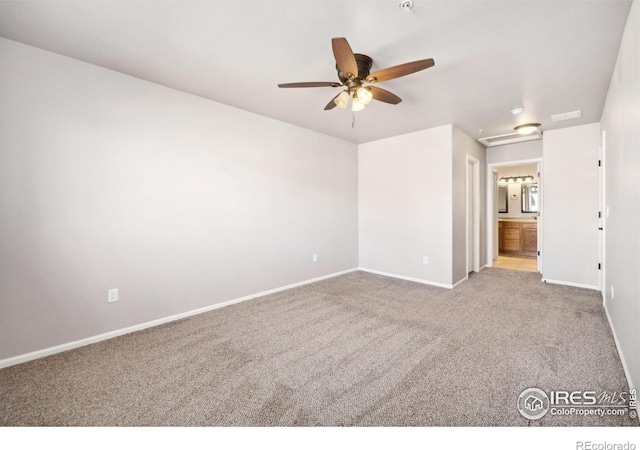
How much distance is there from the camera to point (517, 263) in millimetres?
5949

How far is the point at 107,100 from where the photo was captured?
8.39 ft

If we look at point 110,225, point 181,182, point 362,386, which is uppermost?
point 181,182

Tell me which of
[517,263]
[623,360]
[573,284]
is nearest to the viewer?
[623,360]

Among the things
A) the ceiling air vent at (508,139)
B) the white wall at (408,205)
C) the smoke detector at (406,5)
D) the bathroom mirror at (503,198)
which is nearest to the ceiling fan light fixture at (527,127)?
the ceiling air vent at (508,139)

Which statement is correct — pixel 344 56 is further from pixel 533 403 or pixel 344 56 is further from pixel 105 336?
pixel 105 336

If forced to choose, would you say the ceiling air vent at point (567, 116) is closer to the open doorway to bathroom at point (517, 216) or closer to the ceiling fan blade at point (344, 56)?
the open doorway to bathroom at point (517, 216)

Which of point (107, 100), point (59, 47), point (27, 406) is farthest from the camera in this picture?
point (107, 100)

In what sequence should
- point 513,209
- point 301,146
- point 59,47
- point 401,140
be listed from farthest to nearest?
point 513,209 → point 401,140 → point 301,146 → point 59,47

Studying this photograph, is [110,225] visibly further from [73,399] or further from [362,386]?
[362,386]

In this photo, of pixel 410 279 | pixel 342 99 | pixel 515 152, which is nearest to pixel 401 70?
pixel 342 99

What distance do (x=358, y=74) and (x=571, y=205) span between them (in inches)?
166

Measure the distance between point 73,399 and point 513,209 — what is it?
30.4ft

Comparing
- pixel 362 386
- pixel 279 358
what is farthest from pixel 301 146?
pixel 362 386

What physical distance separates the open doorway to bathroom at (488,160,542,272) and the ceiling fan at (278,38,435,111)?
5090mm
